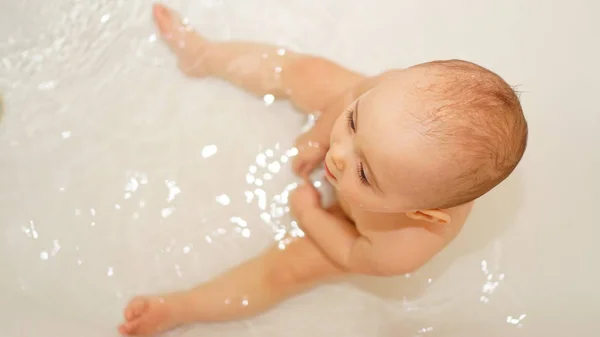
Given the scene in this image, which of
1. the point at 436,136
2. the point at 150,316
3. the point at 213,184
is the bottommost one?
the point at 150,316

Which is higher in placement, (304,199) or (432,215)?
(432,215)

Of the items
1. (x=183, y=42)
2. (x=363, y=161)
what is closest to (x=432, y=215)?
(x=363, y=161)

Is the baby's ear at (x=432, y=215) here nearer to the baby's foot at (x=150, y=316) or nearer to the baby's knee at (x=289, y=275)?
the baby's knee at (x=289, y=275)

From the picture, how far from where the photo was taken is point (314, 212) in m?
0.90

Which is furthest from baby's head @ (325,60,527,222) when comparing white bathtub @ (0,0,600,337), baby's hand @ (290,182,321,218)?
white bathtub @ (0,0,600,337)

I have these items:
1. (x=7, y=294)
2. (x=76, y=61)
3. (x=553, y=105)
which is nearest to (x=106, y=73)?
(x=76, y=61)

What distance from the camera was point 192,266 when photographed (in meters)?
0.97

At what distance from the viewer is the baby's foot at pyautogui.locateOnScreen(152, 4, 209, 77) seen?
1.03 meters

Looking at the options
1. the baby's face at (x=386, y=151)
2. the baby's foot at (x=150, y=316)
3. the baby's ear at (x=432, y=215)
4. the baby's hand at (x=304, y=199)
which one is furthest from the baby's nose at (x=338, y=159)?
the baby's foot at (x=150, y=316)

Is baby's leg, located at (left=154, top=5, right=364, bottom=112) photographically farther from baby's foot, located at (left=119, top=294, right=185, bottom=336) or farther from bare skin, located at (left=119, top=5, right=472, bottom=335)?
baby's foot, located at (left=119, top=294, right=185, bottom=336)

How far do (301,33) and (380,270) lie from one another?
522mm

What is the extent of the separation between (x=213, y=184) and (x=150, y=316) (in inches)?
9.7

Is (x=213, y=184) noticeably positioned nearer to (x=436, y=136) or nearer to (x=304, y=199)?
(x=304, y=199)

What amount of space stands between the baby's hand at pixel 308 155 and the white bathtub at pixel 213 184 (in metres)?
0.04
